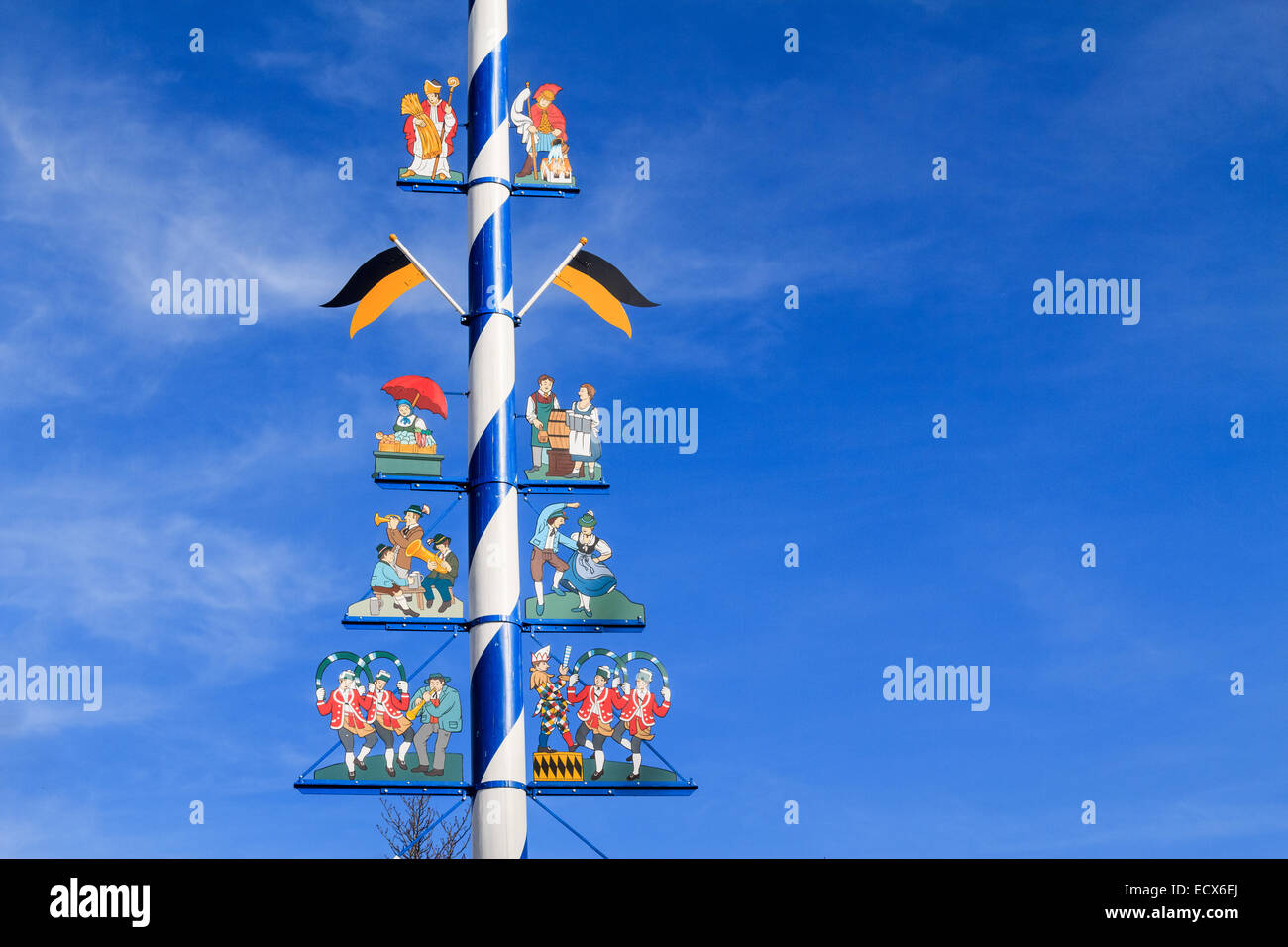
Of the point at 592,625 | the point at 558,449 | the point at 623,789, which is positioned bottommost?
the point at 623,789

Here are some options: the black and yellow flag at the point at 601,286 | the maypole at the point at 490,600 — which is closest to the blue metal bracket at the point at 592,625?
the maypole at the point at 490,600

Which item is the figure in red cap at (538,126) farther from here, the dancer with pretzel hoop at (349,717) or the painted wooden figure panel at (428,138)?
the dancer with pretzel hoop at (349,717)

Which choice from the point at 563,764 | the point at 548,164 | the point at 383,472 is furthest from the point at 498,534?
the point at 548,164

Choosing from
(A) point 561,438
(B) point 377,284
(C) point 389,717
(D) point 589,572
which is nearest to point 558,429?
(A) point 561,438

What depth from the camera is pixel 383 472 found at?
61.4ft

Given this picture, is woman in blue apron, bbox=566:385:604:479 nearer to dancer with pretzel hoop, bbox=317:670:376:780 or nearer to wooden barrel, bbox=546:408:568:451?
wooden barrel, bbox=546:408:568:451

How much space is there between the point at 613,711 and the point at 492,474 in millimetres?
3145

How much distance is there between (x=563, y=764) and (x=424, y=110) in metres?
8.29

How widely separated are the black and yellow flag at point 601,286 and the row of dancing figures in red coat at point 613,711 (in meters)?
4.87

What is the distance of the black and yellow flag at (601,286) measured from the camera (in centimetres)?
2056

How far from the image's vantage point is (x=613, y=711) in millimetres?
18547

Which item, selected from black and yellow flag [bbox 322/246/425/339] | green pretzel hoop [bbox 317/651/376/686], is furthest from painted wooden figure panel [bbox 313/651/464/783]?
black and yellow flag [bbox 322/246/425/339]

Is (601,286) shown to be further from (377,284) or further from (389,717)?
(389,717)
